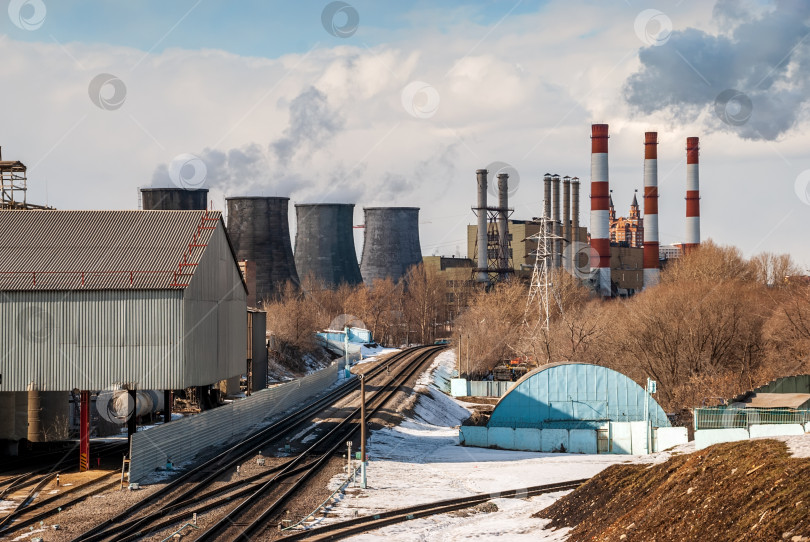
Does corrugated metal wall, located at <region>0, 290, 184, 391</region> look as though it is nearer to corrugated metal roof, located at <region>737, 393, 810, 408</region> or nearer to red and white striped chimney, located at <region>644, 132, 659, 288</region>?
corrugated metal roof, located at <region>737, 393, 810, 408</region>

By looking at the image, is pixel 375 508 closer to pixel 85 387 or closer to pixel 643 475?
pixel 643 475

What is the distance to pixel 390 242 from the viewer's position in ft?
328

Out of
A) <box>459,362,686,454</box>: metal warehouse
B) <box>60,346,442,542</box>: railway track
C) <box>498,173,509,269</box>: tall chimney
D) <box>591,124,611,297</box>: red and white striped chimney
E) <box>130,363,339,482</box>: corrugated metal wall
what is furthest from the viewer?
<box>498,173,509,269</box>: tall chimney

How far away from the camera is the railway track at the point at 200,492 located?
19.1m

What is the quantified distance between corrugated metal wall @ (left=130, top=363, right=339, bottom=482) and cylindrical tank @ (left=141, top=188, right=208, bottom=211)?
33.8 m

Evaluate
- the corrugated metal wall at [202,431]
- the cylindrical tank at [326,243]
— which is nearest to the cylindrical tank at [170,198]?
the cylindrical tank at [326,243]

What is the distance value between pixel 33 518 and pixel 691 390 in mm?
37021

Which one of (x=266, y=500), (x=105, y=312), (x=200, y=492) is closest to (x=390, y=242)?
(x=105, y=312)

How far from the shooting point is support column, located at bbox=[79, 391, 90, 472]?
26.2 meters

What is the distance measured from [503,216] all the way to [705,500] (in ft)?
263

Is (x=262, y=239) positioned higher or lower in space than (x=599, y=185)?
lower

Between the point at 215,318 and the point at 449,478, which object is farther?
the point at 215,318

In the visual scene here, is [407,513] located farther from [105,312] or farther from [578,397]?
[578,397]

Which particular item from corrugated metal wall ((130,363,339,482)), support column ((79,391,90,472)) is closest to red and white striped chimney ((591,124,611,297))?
corrugated metal wall ((130,363,339,482))
